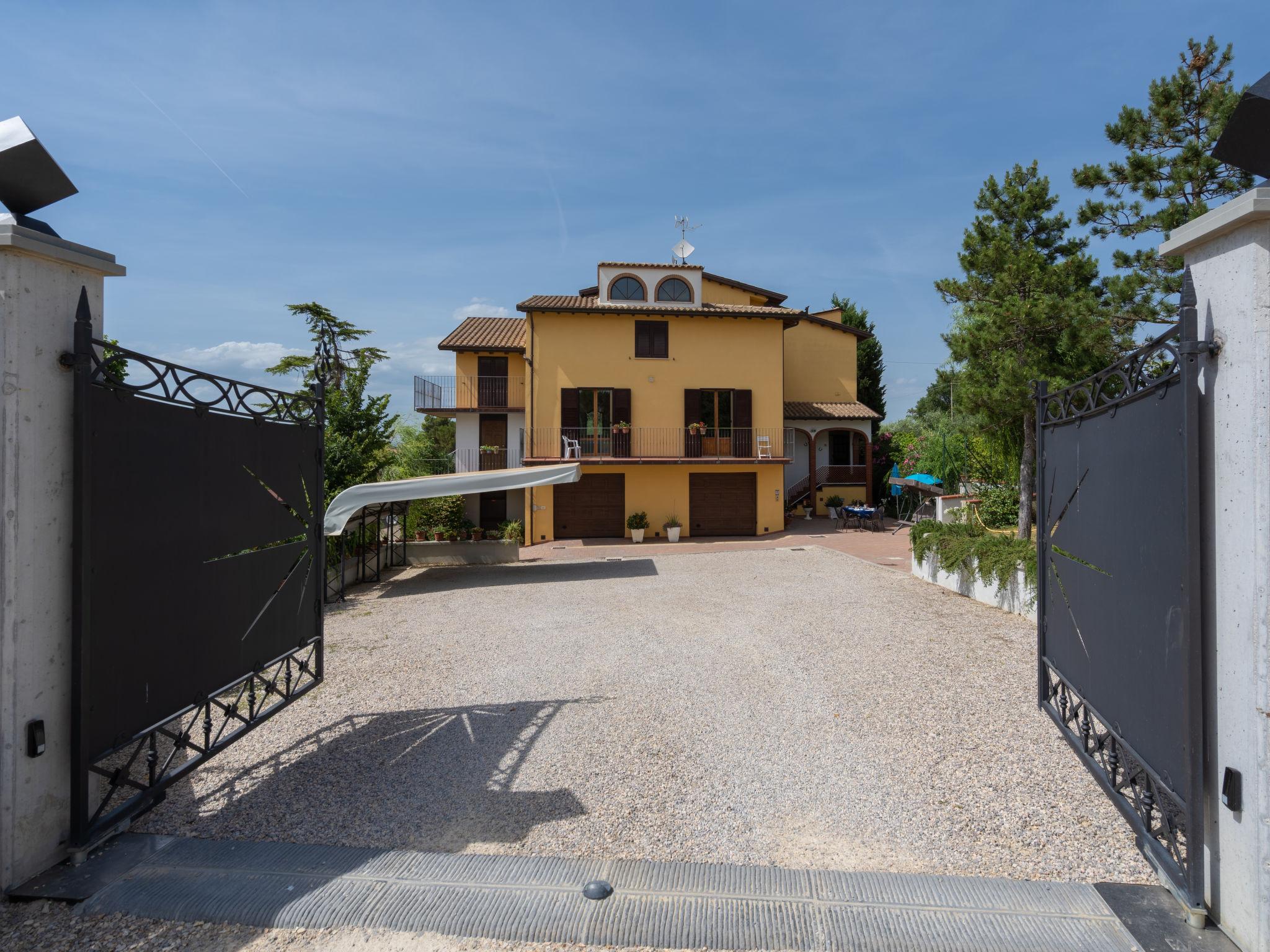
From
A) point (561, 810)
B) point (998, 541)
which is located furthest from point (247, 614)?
point (998, 541)

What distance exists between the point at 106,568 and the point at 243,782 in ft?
6.82

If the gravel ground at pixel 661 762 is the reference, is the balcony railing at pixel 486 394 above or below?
above

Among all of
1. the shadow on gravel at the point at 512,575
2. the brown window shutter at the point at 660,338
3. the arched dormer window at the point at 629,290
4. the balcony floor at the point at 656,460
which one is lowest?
the shadow on gravel at the point at 512,575

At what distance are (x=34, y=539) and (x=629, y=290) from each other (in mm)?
19720

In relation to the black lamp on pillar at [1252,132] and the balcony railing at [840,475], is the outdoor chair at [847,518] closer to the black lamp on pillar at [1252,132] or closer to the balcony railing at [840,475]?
the balcony railing at [840,475]

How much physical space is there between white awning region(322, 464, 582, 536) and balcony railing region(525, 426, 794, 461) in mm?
5660

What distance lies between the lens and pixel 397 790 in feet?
13.7

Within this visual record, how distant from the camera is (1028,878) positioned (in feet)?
10.3

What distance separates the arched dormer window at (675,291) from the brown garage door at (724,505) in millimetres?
5846

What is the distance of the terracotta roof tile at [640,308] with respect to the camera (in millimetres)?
20266

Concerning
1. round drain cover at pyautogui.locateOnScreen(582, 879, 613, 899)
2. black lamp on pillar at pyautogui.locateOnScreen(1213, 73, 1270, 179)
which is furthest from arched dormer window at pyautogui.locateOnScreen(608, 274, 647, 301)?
round drain cover at pyautogui.locateOnScreen(582, 879, 613, 899)

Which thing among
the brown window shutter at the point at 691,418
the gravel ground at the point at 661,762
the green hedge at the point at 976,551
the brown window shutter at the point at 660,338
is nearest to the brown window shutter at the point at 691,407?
the brown window shutter at the point at 691,418

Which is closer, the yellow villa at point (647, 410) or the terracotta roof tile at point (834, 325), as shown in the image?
the yellow villa at point (647, 410)

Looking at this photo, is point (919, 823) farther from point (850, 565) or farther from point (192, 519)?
point (850, 565)
